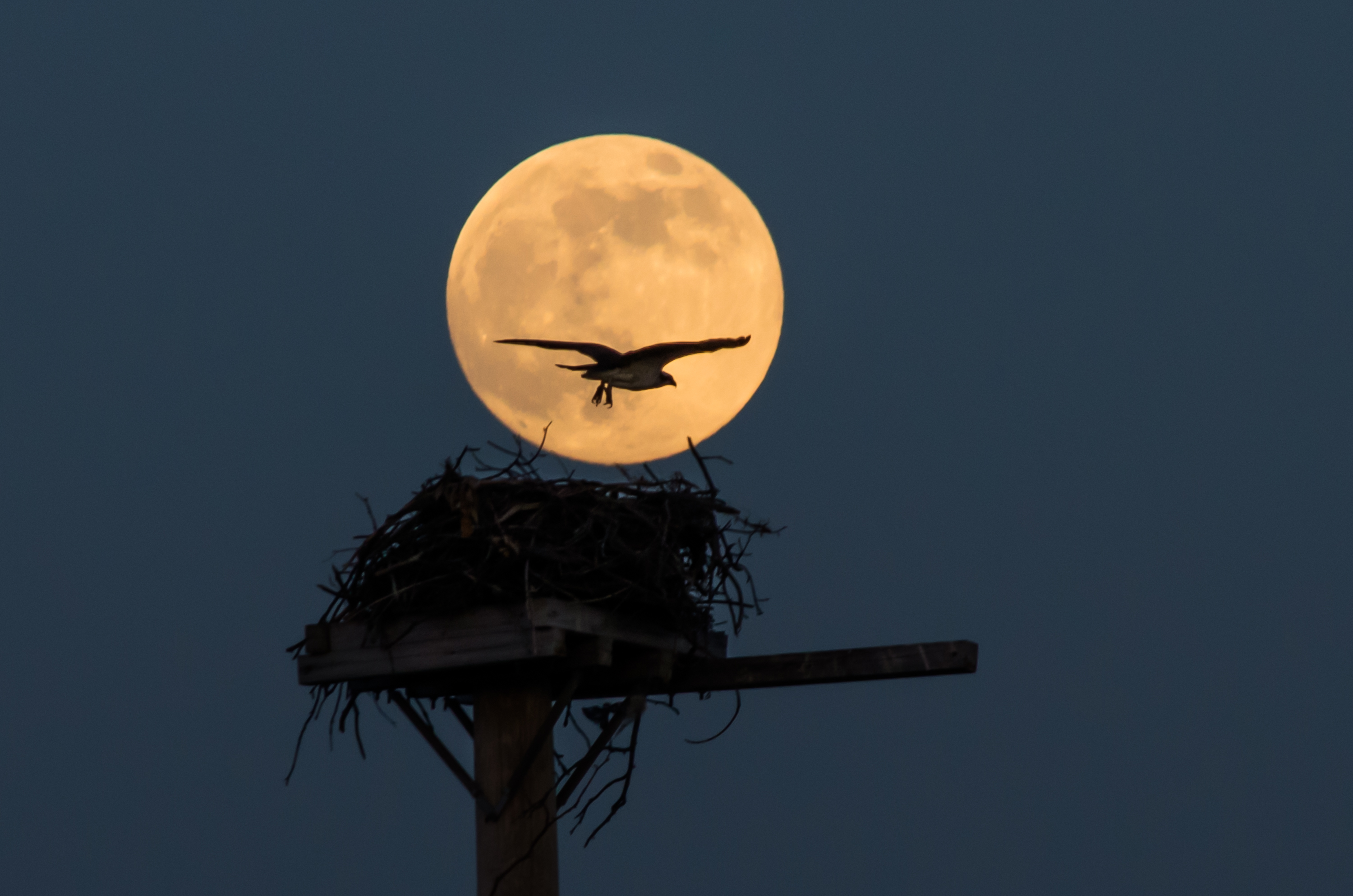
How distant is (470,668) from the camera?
496cm

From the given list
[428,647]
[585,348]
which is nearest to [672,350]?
[585,348]

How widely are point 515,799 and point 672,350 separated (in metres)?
1.69

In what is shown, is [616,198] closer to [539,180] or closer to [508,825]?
[539,180]

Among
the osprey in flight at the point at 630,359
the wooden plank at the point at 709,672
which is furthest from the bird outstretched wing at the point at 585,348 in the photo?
the wooden plank at the point at 709,672

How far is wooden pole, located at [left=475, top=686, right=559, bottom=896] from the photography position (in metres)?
4.95

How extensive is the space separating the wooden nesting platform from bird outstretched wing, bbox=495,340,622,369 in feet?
2.80

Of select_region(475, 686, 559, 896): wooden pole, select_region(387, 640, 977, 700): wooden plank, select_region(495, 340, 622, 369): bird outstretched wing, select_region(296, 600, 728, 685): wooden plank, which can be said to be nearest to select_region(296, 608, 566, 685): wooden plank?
select_region(296, 600, 728, 685): wooden plank

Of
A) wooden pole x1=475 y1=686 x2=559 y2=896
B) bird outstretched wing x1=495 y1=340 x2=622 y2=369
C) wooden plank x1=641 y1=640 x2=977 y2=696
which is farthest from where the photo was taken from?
wooden pole x1=475 y1=686 x2=559 y2=896

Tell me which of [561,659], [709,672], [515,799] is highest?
[561,659]

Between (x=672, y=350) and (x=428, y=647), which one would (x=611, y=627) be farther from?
(x=672, y=350)

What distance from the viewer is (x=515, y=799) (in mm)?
5004

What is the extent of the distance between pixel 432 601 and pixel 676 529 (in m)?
0.92

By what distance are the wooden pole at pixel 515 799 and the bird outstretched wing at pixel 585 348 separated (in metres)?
1.34

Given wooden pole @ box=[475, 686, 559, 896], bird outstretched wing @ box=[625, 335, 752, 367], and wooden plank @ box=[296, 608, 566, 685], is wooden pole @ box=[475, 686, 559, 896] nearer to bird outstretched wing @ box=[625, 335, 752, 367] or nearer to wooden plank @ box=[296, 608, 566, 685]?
wooden plank @ box=[296, 608, 566, 685]
